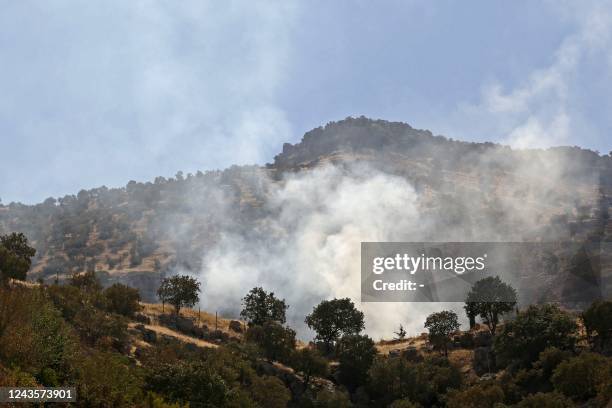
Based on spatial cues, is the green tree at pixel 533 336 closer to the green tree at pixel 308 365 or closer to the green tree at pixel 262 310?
the green tree at pixel 308 365

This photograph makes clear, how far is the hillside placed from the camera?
140375mm

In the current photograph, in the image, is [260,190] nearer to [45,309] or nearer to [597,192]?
[597,192]

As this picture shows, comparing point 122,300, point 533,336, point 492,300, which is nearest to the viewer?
point 533,336

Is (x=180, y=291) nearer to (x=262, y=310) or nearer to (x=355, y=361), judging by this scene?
(x=262, y=310)

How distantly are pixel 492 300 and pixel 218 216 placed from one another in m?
104

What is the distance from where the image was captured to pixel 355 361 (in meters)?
68.1

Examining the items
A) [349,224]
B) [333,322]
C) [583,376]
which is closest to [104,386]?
[583,376]

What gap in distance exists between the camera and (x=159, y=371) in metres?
41.9

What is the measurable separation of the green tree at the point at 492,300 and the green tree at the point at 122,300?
40.5m

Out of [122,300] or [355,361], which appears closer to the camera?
[355,361]

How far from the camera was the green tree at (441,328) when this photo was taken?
70250mm

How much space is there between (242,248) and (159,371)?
104 meters

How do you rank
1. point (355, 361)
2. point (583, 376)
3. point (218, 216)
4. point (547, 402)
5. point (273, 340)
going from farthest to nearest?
point (218, 216) → point (273, 340) → point (355, 361) → point (583, 376) → point (547, 402)

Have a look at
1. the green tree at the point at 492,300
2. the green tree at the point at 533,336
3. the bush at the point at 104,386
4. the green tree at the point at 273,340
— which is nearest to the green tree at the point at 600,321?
the green tree at the point at 533,336
